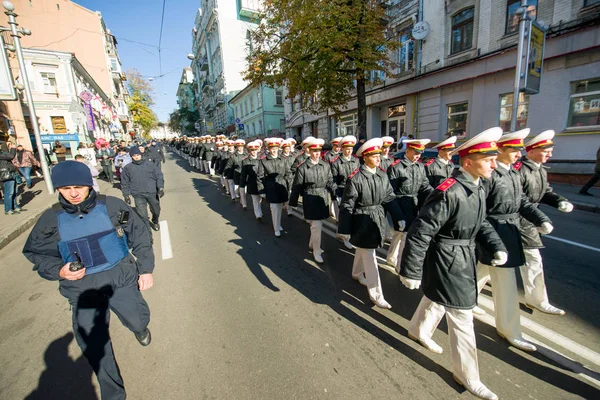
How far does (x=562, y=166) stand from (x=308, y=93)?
10.7 metres

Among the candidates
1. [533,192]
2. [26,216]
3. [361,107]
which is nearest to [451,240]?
[533,192]

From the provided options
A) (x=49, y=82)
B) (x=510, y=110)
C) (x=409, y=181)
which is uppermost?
(x=49, y=82)

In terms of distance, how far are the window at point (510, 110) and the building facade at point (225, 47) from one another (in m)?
31.8

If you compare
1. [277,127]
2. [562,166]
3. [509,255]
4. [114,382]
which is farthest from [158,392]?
[277,127]

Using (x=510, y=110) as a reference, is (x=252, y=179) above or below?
below

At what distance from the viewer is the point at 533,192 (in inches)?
121

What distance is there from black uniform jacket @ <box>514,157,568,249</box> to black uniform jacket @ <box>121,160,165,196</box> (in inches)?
251

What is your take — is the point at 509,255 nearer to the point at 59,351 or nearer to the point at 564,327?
the point at 564,327

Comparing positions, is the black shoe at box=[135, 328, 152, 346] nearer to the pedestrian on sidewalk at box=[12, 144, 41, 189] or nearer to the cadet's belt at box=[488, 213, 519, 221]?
the cadet's belt at box=[488, 213, 519, 221]

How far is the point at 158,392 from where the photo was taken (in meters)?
2.26

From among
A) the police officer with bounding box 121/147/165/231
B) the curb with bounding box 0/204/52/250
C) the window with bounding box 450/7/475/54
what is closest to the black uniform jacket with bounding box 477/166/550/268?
the police officer with bounding box 121/147/165/231

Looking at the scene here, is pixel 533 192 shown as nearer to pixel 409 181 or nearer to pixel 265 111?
pixel 409 181

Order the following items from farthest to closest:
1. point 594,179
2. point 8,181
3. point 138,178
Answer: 1. point 594,179
2. point 8,181
3. point 138,178

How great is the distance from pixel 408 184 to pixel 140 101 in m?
59.0
